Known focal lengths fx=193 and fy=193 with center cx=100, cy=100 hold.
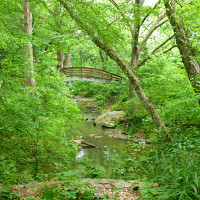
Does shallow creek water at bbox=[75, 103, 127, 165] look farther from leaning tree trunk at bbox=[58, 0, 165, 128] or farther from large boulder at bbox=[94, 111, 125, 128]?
leaning tree trunk at bbox=[58, 0, 165, 128]

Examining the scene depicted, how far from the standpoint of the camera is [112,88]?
19328 millimetres

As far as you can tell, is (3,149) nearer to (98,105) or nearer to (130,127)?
(130,127)

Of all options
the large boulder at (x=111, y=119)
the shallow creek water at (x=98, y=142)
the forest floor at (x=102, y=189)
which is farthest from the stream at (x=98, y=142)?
the forest floor at (x=102, y=189)

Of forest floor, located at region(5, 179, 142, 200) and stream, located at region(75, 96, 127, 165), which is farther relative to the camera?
stream, located at region(75, 96, 127, 165)

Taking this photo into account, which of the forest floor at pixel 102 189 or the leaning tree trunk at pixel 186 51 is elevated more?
the leaning tree trunk at pixel 186 51

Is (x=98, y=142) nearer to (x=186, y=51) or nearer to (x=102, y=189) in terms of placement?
(x=186, y=51)

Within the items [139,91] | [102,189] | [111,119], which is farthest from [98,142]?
[102,189]

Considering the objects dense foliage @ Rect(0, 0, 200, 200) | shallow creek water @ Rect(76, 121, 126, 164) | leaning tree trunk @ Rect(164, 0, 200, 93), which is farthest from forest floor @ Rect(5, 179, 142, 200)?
leaning tree trunk @ Rect(164, 0, 200, 93)

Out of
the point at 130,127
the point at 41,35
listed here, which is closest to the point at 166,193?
the point at 130,127

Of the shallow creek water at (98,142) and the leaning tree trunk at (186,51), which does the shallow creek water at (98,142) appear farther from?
the leaning tree trunk at (186,51)

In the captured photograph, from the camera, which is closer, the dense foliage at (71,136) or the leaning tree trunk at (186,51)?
the dense foliage at (71,136)

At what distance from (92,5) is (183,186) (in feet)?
16.8

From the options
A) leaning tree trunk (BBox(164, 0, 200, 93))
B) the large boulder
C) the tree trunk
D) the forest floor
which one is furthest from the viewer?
the large boulder

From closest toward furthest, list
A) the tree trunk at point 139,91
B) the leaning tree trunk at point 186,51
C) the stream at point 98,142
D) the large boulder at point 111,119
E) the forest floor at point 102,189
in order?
the forest floor at point 102,189 → the leaning tree trunk at point 186,51 → the tree trunk at point 139,91 → the stream at point 98,142 → the large boulder at point 111,119
